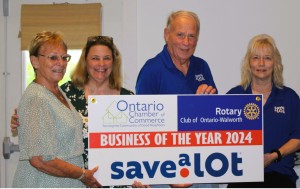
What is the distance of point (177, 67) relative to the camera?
3010mm

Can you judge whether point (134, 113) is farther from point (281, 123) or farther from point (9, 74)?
point (9, 74)

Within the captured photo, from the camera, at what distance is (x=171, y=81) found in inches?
116

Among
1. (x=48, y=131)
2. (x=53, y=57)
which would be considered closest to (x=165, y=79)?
(x=53, y=57)

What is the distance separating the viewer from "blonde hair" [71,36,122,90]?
282cm

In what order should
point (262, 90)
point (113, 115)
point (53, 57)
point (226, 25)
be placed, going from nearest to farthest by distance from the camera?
point (53, 57), point (113, 115), point (262, 90), point (226, 25)

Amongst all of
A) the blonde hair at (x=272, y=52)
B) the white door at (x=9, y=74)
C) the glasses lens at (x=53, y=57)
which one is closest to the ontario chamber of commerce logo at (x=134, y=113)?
the glasses lens at (x=53, y=57)

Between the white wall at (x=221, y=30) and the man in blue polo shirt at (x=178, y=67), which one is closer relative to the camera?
the man in blue polo shirt at (x=178, y=67)

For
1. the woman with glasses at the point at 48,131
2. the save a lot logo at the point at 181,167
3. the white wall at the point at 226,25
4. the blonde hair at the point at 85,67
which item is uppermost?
the white wall at the point at 226,25

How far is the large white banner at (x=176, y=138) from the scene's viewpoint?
8.68 ft

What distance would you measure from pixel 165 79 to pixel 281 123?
81 centimetres

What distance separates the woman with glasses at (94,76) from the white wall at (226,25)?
0.85m

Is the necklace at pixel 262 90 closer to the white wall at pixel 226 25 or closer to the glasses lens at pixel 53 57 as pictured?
the white wall at pixel 226 25

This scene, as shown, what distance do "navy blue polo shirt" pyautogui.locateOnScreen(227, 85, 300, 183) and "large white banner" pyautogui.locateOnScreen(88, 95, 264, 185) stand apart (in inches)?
7.8

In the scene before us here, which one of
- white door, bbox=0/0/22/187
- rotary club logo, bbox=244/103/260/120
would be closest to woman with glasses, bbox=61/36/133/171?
rotary club logo, bbox=244/103/260/120
